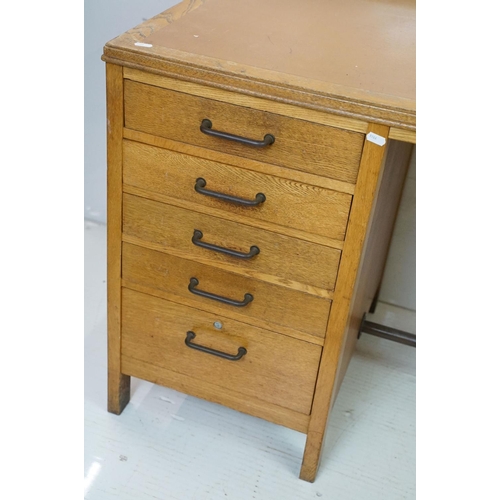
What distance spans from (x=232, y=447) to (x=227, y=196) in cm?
64

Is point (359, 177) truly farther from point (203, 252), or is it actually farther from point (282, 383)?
point (282, 383)

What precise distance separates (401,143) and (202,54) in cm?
51

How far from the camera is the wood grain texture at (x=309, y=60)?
1.04 meters

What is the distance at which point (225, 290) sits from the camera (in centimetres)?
129

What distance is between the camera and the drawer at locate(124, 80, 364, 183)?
3.55 ft

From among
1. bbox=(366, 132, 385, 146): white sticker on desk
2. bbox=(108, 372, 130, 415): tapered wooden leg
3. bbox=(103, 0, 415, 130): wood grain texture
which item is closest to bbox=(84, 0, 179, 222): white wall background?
bbox=(103, 0, 415, 130): wood grain texture

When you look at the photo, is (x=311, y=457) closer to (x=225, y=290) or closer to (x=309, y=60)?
(x=225, y=290)

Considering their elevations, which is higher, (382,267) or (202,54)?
(202,54)

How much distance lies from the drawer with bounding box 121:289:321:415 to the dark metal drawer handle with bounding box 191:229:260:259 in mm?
166

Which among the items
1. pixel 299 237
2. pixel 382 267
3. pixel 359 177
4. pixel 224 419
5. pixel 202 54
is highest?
pixel 202 54
